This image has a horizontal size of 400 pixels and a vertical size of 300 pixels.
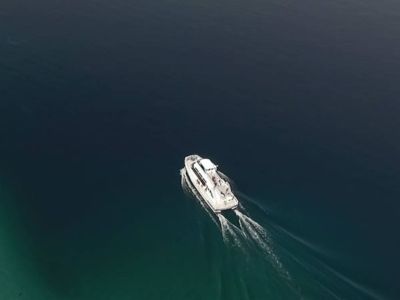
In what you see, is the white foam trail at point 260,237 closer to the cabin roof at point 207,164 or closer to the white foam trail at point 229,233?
the white foam trail at point 229,233

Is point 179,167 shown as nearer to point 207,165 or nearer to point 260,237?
point 207,165

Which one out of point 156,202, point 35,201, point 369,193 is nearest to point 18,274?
point 35,201

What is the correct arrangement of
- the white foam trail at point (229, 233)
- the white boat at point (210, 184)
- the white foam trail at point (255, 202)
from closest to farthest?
the white foam trail at point (229, 233), the white boat at point (210, 184), the white foam trail at point (255, 202)

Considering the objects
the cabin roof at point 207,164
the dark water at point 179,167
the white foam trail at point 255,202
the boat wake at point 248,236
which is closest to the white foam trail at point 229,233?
the boat wake at point 248,236

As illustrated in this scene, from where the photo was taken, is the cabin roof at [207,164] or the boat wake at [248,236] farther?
the cabin roof at [207,164]

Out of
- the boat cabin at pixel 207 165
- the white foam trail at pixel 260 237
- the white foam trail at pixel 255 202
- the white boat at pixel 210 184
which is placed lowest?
the white foam trail at pixel 260 237

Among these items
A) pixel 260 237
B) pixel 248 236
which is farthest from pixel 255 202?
pixel 260 237

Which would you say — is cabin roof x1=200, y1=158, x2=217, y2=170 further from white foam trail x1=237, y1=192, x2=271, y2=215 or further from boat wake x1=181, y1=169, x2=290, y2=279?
boat wake x1=181, y1=169, x2=290, y2=279

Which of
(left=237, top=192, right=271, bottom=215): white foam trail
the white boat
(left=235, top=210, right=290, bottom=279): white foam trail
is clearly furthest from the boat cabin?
(left=235, top=210, right=290, bottom=279): white foam trail
